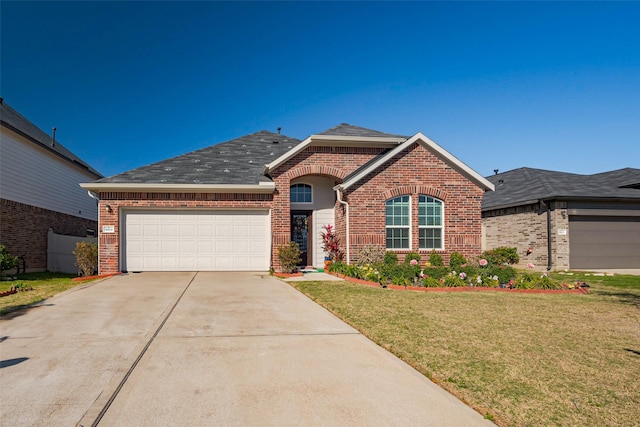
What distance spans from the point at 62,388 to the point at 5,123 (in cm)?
1454

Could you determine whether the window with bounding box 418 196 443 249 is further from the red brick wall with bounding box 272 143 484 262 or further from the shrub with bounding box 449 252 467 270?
the shrub with bounding box 449 252 467 270

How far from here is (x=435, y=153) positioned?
46.4ft

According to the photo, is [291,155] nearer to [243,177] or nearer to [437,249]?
[243,177]

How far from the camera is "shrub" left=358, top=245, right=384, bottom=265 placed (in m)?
13.2

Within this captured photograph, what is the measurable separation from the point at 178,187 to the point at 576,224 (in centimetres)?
1586

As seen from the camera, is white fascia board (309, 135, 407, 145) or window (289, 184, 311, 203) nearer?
white fascia board (309, 135, 407, 145)

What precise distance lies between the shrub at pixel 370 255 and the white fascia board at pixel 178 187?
12.5 ft

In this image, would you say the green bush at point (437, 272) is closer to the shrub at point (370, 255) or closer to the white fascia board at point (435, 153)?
the shrub at point (370, 255)

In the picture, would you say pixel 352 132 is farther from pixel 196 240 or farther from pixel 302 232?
pixel 196 240

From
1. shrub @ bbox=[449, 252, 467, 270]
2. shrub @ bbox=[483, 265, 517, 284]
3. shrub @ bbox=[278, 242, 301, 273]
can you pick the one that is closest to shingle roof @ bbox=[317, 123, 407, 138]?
shrub @ bbox=[278, 242, 301, 273]

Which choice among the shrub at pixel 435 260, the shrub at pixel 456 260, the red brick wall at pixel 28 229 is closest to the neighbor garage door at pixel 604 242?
the shrub at pixel 456 260

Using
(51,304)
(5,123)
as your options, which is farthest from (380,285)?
(5,123)

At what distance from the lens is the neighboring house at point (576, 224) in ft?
53.4

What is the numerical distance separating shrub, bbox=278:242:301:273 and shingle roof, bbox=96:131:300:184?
255 cm
